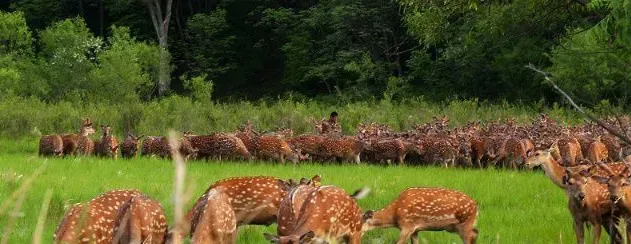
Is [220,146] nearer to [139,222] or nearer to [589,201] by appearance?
[589,201]

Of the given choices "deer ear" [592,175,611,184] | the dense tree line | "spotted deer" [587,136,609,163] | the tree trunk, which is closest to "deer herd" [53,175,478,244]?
"deer ear" [592,175,611,184]

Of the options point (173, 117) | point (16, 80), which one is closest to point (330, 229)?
point (173, 117)

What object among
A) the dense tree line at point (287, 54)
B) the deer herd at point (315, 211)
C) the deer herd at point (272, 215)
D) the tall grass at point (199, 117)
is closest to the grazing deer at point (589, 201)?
the deer herd at point (315, 211)

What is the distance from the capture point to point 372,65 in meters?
41.2

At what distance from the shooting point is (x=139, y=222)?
16.4ft

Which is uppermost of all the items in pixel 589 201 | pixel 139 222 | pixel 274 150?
pixel 139 222

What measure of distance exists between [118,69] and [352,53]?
11367mm

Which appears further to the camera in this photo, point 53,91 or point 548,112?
point 53,91

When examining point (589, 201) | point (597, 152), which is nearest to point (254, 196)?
point (589, 201)

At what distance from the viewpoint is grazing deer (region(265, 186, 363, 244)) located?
5.69 meters

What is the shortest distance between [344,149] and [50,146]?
20.2 ft

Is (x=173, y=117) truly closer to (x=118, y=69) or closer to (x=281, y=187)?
(x=118, y=69)

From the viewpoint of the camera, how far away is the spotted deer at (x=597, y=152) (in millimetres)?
14947

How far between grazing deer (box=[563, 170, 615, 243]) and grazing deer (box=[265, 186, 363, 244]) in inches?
89.5
